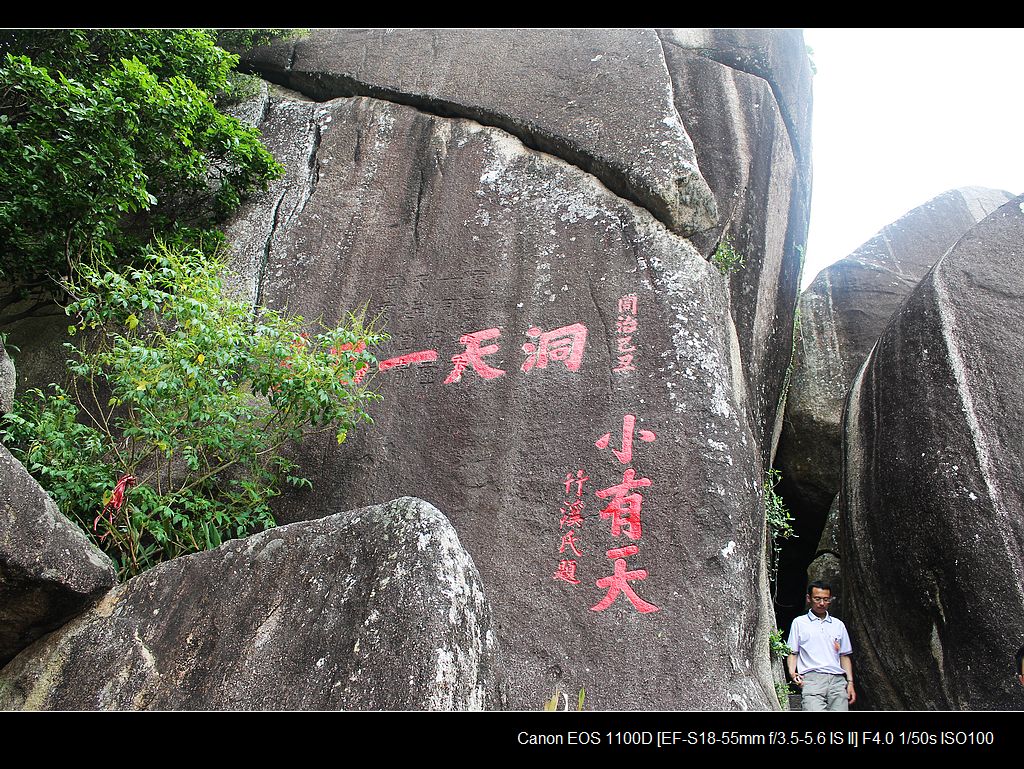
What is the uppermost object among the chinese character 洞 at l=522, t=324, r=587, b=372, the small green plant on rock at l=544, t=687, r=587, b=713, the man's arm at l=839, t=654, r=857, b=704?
the chinese character 洞 at l=522, t=324, r=587, b=372

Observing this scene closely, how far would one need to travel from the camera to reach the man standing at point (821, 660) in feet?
15.0

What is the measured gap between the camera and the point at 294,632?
9.84ft

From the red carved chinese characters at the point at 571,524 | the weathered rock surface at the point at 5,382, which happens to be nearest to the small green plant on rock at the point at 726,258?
the red carved chinese characters at the point at 571,524

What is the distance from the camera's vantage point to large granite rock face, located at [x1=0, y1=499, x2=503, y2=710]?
9.16 ft

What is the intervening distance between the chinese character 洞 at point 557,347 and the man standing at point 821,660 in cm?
205

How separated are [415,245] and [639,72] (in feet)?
7.84

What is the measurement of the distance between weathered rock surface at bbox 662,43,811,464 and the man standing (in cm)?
137

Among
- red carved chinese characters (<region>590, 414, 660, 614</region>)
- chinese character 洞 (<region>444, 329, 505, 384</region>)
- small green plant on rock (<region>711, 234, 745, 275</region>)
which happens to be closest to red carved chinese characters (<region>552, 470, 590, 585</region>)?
red carved chinese characters (<region>590, 414, 660, 614</region>)

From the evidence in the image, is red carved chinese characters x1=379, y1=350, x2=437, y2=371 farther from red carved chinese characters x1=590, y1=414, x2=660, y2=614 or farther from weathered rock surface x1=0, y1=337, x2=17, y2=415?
weathered rock surface x1=0, y1=337, x2=17, y2=415

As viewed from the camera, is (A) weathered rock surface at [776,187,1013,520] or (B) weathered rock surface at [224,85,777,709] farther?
(A) weathered rock surface at [776,187,1013,520]

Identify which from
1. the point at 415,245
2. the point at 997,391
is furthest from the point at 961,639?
the point at 415,245

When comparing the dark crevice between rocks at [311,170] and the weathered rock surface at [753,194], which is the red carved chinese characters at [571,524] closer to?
the weathered rock surface at [753,194]

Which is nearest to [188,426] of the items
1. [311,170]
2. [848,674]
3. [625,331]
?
[625,331]

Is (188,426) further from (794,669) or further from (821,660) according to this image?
(821,660)
